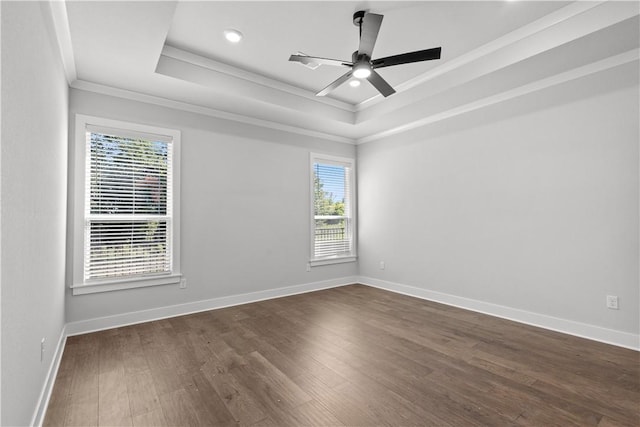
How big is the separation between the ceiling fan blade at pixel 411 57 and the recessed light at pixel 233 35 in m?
1.34

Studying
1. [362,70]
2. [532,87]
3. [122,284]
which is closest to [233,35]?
[362,70]

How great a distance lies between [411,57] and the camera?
254cm

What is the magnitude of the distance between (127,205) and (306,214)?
99.3 inches

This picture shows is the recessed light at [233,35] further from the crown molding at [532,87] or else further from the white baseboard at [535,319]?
the white baseboard at [535,319]

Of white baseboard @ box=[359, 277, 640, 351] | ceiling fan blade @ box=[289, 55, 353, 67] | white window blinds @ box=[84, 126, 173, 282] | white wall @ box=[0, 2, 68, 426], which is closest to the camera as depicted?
white wall @ box=[0, 2, 68, 426]

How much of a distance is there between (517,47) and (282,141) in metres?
3.16

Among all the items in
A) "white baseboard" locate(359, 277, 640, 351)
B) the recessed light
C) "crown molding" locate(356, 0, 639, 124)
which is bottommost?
"white baseboard" locate(359, 277, 640, 351)

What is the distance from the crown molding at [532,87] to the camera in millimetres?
2842

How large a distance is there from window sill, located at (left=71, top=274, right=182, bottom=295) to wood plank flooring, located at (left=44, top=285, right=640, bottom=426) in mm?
454

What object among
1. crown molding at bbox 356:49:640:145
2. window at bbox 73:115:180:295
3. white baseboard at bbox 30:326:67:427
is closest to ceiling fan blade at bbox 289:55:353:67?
window at bbox 73:115:180:295

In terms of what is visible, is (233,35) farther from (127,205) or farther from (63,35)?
(127,205)

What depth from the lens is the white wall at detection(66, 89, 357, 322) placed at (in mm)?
3520

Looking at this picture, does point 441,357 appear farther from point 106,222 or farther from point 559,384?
point 106,222

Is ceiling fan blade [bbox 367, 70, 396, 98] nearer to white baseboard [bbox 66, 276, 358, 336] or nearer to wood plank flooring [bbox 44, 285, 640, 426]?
wood plank flooring [bbox 44, 285, 640, 426]
